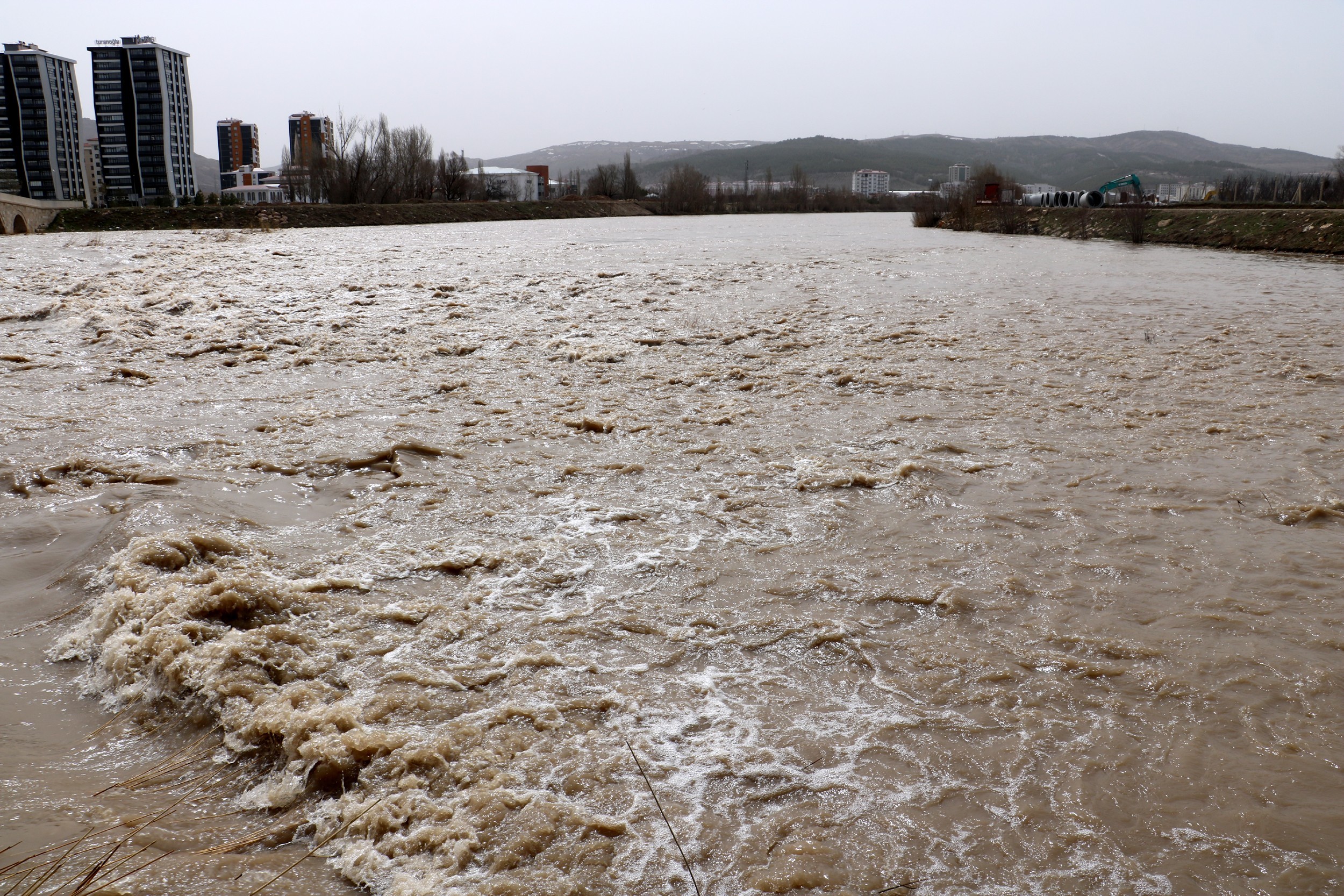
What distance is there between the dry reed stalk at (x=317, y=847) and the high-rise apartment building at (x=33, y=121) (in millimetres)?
92157

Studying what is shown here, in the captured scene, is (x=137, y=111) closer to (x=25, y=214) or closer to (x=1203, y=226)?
(x=25, y=214)

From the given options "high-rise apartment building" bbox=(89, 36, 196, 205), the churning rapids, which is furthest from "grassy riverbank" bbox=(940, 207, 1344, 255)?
"high-rise apartment building" bbox=(89, 36, 196, 205)

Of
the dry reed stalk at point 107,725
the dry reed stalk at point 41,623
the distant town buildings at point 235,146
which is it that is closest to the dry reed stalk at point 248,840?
the dry reed stalk at point 107,725

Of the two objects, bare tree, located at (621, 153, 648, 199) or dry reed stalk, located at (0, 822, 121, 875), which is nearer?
dry reed stalk, located at (0, 822, 121, 875)

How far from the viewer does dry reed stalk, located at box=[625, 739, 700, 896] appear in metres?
2.37

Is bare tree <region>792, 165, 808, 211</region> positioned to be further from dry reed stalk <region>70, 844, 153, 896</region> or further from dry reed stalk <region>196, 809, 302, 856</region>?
dry reed stalk <region>70, 844, 153, 896</region>

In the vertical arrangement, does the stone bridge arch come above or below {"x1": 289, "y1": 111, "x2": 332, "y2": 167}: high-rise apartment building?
below

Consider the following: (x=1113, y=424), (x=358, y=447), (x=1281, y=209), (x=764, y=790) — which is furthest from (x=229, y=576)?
(x=1281, y=209)

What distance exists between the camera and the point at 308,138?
104812mm

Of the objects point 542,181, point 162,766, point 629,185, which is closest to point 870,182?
point 542,181

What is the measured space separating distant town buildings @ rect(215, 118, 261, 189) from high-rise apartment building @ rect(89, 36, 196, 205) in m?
57.6

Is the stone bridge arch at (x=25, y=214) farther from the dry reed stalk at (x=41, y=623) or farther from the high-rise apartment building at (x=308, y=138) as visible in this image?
the dry reed stalk at (x=41, y=623)

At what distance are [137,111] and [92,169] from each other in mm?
8327

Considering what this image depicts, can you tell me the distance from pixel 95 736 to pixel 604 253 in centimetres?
2292
